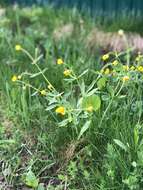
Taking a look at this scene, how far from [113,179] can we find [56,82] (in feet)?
3.35

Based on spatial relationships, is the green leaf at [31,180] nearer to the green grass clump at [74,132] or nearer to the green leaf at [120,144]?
the green grass clump at [74,132]

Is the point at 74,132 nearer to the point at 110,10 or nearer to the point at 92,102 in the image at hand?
the point at 92,102

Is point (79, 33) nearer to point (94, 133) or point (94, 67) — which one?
point (94, 67)

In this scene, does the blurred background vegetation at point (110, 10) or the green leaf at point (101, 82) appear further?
the blurred background vegetation at point (110, 10)

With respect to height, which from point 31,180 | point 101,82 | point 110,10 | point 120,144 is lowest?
point 110,10

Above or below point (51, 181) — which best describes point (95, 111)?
above

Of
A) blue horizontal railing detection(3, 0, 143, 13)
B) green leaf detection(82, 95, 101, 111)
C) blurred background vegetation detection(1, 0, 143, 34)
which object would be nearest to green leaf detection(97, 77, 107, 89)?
green leaf detection(82, 95, 101, 111)

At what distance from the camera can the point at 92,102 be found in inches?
108

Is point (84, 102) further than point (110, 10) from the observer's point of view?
No

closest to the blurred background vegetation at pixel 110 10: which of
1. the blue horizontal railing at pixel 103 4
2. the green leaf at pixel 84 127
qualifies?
the blue horizontal railing at pixel 103 4

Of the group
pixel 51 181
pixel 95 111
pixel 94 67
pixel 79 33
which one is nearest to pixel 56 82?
pixel 94 67

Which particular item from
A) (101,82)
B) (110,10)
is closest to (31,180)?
(101,82)

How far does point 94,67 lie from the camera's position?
11.8 feet

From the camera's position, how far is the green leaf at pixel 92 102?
2736 mm
